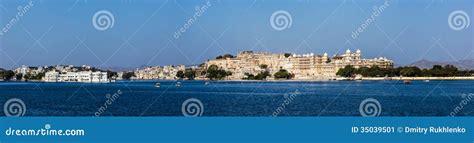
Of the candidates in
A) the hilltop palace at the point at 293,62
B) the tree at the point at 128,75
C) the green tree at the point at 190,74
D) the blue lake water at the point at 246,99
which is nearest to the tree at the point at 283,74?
the hilltop palace at the point at 293,62

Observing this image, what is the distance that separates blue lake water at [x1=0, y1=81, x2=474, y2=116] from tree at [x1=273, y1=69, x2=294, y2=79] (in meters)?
0.65

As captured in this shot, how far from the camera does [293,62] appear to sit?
12.1 m

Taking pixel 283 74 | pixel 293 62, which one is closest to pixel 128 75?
pixel 283 74

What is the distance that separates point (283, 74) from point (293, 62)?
1.42 m

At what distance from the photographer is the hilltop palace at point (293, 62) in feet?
38.6

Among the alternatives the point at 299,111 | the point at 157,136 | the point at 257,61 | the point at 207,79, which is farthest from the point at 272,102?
the point at 157,136

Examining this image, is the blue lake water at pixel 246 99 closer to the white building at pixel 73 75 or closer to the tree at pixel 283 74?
the white building at pixel 73 75

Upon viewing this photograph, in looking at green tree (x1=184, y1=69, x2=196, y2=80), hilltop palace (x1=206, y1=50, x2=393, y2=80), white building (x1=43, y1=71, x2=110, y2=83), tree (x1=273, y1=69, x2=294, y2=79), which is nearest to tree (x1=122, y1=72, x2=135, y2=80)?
white building (x1=43, y1=71, x2=110, y2=83)

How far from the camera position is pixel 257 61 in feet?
39.8

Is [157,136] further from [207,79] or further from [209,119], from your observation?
[207,79]

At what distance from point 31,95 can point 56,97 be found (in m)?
1.07

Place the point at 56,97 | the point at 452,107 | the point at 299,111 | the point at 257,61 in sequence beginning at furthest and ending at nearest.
A: the point at 56,97, the point at 452,107, the point at 299,111, the point at 257,61

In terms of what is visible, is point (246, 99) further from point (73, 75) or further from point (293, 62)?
point (293, 62)

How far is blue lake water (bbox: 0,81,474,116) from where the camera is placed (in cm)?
1484
